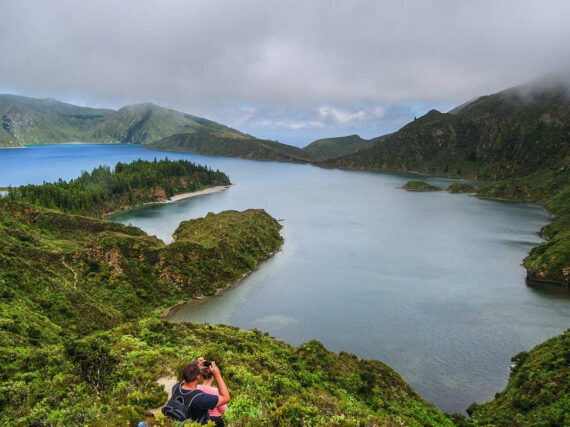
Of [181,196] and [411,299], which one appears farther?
[181,196]

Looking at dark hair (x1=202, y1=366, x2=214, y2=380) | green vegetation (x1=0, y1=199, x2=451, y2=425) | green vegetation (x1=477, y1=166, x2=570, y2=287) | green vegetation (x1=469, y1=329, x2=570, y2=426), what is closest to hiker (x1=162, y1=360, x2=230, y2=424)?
dark hair (x1=202, y1=366, x2=214, y2=380)

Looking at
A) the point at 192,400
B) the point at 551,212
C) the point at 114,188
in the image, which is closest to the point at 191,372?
the point at 192,400

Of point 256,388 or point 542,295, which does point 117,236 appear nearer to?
point 256,388

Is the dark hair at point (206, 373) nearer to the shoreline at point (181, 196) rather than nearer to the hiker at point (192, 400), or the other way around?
the hiker at point (192, 400)

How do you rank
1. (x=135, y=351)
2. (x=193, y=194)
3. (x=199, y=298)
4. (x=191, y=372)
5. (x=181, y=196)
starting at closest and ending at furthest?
(x=191, y=372) < (x=135, y=351) < (x=199, y=298) < (x=181, y=196) < (x=193, y=194)

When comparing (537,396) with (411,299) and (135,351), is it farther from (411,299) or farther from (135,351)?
(135,351)

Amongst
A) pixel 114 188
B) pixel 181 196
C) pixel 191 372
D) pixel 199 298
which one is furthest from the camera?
pixel 181 196

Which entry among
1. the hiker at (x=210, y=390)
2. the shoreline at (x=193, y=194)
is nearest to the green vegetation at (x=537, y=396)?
the hiker at (x=210, y=390)

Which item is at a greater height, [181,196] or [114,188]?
[114,188]
